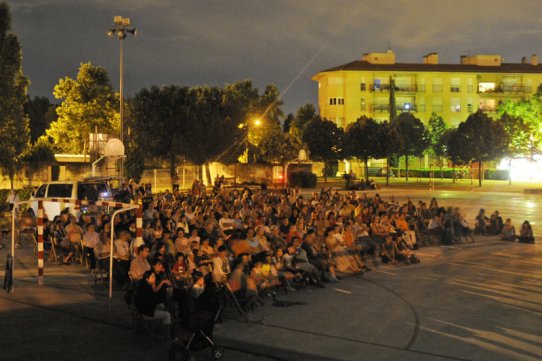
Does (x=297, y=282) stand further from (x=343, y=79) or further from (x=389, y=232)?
(x=343, y=79)

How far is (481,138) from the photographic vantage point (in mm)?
61312

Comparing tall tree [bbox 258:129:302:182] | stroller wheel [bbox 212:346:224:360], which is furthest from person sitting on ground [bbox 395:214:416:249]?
tall tree [bbox 258:129:302:182]

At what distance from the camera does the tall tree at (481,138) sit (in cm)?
6125

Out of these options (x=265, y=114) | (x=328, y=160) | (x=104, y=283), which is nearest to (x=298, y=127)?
(x=265, y=114)

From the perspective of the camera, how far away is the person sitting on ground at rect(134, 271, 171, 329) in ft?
30.6

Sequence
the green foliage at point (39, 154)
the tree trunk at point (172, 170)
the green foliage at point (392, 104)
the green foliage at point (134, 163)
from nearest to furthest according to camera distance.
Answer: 1. the green foliage at point (39, 154)
2. the green foliage at point (134, 163)
3. the tree trunk at point (172, 170)
4. the green foliage at point (392, 104)

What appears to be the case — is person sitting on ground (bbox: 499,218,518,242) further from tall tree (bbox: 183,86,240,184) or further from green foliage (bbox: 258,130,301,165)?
green foliage (bbox: 258,130,301,165)

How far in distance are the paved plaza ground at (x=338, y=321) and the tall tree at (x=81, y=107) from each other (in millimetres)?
37675

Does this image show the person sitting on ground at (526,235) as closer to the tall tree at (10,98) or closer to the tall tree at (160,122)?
the tall tree at (10,98)

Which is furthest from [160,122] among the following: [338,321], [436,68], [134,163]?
[436,68]

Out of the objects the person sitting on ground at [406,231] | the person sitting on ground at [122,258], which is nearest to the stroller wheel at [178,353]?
the person sitting on ground at [122,258]

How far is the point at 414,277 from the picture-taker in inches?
582

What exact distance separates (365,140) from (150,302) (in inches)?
2137

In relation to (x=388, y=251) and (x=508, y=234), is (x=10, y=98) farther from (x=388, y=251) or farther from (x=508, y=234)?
(x=508, y=234)
